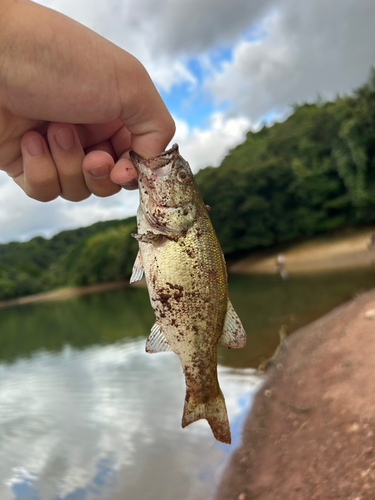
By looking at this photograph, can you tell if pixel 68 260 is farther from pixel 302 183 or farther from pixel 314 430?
pixel 314 430

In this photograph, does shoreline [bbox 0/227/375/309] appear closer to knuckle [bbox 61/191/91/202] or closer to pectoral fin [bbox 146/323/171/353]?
pectoral fin [bbox 146/323/171/353]

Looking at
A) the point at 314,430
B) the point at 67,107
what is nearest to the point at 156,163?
the point at 67,107

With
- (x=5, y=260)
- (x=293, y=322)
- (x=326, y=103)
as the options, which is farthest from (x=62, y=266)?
(x=293, y=322)

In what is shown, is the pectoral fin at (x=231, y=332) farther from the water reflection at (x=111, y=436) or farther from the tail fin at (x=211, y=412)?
the water reflection at (x=111, y=436)

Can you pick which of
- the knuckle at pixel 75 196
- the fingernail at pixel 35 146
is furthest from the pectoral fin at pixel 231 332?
the fingernail at pixel 35 146

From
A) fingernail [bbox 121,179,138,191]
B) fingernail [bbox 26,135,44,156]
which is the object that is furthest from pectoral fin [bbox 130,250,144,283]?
fingernail [bbox 26,135,44,156]

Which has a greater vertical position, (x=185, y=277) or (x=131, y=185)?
(x=131, y=185)
